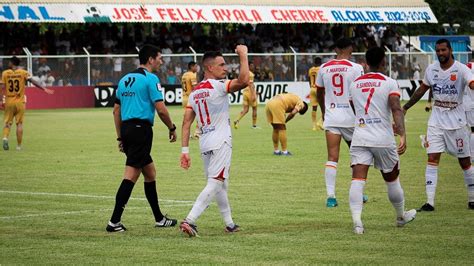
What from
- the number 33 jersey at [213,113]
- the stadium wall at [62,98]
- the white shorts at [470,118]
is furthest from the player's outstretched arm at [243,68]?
the stadium wall at [62,98]

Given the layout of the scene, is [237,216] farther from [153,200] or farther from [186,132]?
[186,132]

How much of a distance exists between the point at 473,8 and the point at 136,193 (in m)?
66.8

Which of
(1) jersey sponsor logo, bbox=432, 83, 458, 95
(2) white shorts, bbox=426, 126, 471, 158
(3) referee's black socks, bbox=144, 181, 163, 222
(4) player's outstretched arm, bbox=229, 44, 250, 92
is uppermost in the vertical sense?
(4) player's outstretched arm, bbox=229, 44, 250, 92

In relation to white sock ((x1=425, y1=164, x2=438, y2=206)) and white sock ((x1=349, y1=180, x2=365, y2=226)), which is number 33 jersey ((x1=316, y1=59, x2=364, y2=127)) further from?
white sock ((x1=349, y1=180, x2=365, y2=226))

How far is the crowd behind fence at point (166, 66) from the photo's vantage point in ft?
A: 163

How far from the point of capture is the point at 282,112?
24.7 metres

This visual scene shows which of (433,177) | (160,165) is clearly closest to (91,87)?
(160,165)

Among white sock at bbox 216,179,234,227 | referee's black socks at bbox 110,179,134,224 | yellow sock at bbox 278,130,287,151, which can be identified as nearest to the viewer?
white sock at bbox 216,179,234,227

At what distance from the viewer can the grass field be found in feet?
36.9

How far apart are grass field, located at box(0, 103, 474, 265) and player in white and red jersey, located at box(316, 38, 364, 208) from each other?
0.60 meters

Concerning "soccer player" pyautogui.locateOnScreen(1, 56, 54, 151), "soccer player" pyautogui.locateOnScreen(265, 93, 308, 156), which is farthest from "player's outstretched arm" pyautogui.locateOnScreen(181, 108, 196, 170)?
"soccer player" pyautogui.locateOnScreen(1, 56, 54, 151)

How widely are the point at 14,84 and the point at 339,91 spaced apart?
14167mm

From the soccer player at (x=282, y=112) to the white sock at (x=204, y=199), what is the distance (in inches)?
472

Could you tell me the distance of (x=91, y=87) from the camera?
50594 millimetres
